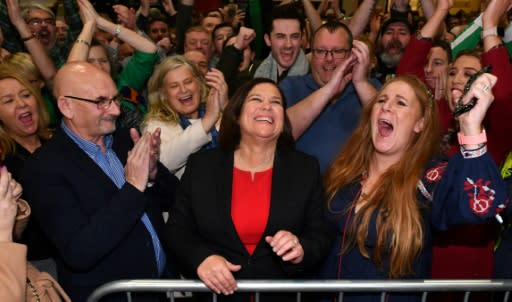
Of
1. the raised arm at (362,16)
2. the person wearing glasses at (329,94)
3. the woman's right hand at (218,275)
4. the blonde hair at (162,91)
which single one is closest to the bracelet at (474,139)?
the woman's right hand at (218,275)

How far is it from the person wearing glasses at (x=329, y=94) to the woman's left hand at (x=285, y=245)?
38.9 inches

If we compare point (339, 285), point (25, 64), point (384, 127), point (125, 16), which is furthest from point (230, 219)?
point (125, 16)

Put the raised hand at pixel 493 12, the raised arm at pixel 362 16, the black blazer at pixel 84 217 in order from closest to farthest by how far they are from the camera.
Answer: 1. the black blazer at pixel 84 217
2. the raised hand at pixel 493 12
3. the raised arm at pixel 362 16

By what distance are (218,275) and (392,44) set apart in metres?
3.66

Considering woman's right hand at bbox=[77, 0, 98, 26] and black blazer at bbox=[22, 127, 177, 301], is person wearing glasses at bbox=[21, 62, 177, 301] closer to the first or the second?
black blazer at bbox=[22, 127, 177, 301]

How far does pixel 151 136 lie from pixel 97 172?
0.28 m

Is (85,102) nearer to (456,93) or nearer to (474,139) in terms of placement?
(474,139)

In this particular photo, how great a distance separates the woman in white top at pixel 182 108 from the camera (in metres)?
2.94

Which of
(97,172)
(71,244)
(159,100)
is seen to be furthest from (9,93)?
(71,244)

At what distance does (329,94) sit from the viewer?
287 cm

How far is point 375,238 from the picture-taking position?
6.94 ft

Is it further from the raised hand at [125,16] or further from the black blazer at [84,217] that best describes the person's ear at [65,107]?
the raised hand at [125,16]

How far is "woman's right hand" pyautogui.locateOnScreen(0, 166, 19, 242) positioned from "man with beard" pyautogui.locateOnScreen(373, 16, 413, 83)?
3.69m

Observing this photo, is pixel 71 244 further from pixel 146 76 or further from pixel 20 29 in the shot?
pixel 20 29
